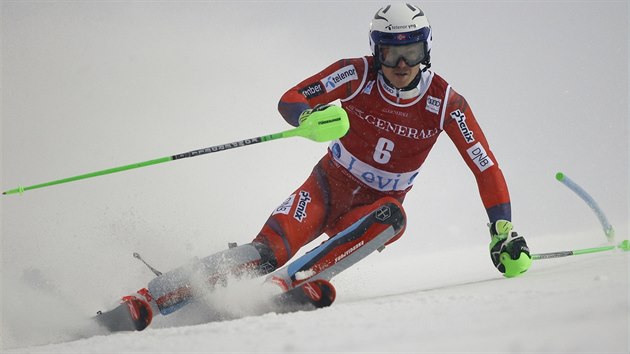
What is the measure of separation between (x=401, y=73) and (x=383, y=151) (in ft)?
1.53

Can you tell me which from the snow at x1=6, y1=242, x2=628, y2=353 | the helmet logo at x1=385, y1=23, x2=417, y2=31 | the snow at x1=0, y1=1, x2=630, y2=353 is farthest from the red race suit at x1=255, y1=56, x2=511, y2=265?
the snow at x1=6, y1=242, x2=628, y2=353

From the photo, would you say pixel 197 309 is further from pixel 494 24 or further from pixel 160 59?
pixel 494 24

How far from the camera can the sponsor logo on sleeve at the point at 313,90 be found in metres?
3.83

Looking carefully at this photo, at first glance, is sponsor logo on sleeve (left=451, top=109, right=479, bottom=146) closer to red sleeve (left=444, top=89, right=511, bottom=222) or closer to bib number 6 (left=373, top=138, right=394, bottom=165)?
red sleeve (left=444, top=89, right=511, bottom=222)

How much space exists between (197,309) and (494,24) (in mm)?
7016

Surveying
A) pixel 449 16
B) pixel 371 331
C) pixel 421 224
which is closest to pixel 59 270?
pixel 371 331

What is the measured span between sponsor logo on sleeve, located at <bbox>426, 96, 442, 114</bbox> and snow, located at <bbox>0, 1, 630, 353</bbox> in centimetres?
125

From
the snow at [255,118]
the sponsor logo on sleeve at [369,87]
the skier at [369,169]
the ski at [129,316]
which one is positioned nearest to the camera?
the ski at [129,316]

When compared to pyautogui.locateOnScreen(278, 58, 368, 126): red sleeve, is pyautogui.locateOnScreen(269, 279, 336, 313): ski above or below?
below

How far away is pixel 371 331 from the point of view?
2.04 m

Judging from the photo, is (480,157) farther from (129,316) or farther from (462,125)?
(129,316)

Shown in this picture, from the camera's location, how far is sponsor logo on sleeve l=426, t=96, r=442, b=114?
3.86 metres

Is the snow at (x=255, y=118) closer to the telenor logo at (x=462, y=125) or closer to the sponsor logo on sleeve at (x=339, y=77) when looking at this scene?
the telenor logo at (x=462, y=125)

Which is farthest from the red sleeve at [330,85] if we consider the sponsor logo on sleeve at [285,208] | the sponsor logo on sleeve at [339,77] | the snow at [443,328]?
the snow at [443,328]
